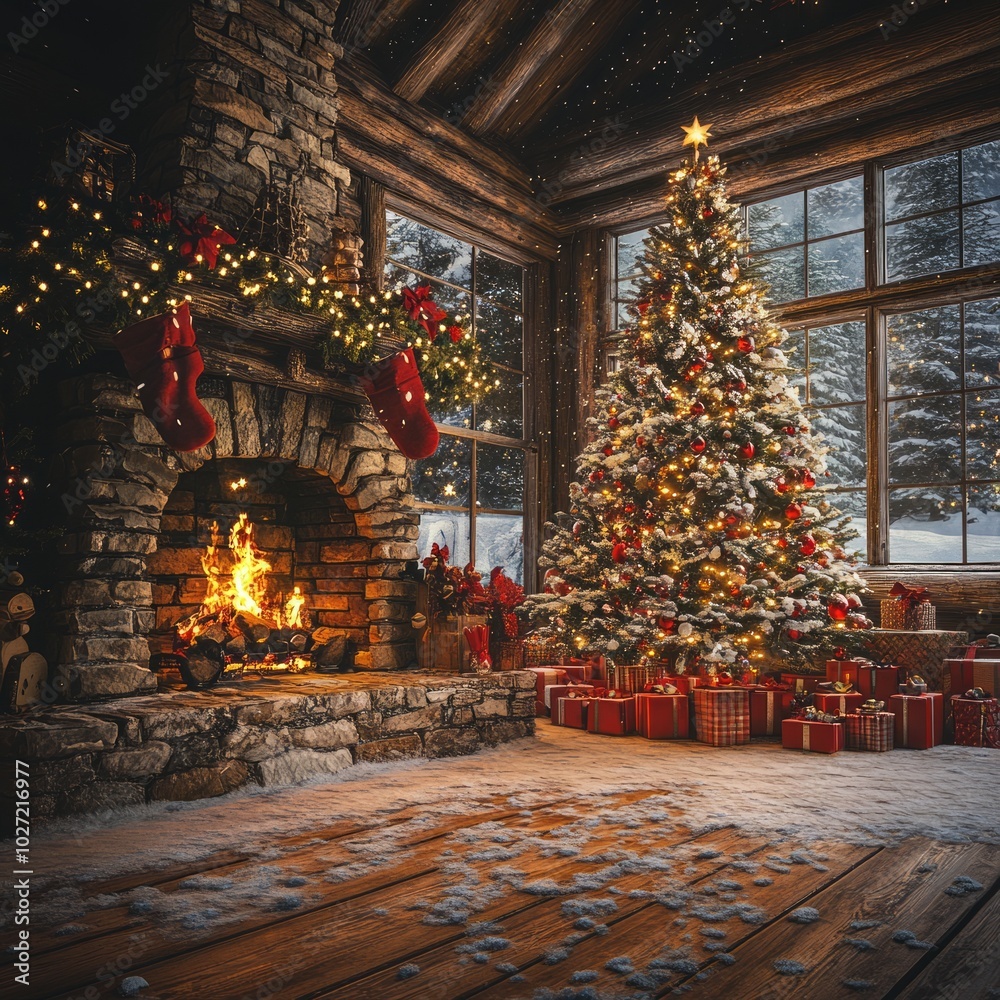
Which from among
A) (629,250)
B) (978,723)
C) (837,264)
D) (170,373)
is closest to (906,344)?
(837,264)

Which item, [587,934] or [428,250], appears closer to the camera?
[587,934]

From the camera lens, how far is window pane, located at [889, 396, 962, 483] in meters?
5.96

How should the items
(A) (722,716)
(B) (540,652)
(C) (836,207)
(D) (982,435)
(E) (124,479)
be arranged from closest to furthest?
(E) (124,479) → (A) (722,716) → (D) (982,435) → (B) (540,652) → (C) (836,207)

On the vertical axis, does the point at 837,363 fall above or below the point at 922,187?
below

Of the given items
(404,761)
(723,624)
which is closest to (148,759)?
(404,761)

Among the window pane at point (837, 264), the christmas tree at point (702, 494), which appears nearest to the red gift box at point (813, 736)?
the christmas tree at point (702, 494)

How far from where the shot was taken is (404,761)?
432 cm

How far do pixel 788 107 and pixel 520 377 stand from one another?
9.65 ft

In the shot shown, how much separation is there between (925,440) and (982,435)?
0.36 m

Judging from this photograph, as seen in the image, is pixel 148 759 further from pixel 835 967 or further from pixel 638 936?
pixel 835 967

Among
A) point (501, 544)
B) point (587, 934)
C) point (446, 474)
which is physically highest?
point (446, 474)

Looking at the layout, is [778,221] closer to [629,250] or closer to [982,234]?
[629,250]

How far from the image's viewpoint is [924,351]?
242 inches

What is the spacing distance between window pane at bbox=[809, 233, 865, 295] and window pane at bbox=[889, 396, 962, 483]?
1008 mm
